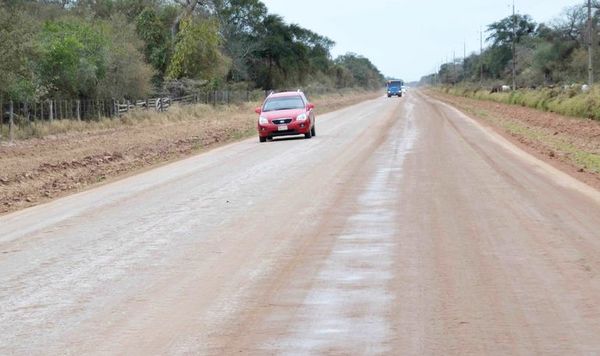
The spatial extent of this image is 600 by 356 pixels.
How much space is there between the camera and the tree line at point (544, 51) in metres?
91.3

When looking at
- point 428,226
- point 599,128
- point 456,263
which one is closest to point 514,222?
point 428,226

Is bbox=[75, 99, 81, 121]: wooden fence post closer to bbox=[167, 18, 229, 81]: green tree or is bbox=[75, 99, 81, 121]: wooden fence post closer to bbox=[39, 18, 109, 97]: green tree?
bbox=[39, 18, 109, 97]: green tree

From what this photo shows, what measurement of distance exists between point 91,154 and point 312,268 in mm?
19308

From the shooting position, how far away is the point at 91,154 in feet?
86.9

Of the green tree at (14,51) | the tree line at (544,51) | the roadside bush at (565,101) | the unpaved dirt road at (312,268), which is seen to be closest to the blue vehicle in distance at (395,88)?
the tree line at (544,51)

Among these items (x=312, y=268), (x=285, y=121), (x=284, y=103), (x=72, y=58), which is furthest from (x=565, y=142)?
(x=72, y=58)

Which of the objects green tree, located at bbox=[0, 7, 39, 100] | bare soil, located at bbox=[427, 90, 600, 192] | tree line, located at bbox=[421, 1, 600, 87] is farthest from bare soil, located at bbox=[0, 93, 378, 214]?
tree line, located at bbox=[421, 1, 600, 87]

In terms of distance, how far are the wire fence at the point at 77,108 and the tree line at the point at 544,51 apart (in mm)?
33630

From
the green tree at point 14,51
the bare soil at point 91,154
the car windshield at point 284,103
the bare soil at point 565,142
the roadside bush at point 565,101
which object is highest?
the green tree at point 14,51

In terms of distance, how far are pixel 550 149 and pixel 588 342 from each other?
57.3 ft

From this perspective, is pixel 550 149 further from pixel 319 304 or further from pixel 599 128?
pixel 319 304

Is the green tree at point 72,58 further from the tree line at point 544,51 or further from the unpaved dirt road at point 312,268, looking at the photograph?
the tree line at point 544,51

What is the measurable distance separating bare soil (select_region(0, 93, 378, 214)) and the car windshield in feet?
7.01

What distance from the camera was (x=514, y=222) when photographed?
10641 millimetres
